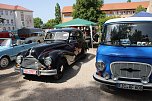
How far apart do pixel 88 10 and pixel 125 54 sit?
119 ft

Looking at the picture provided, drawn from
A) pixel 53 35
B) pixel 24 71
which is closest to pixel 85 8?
pixel 53 35

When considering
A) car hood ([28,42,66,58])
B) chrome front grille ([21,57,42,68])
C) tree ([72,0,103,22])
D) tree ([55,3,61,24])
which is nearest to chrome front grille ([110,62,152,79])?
chrome front grille ([21,57,42,68])

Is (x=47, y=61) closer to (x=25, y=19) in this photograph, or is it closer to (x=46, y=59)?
(x=46, y=59)

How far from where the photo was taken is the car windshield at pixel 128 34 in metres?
5.30

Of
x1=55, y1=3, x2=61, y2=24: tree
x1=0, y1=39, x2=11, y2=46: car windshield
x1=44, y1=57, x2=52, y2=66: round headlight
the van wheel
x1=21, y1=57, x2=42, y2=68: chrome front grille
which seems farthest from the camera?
x1=55, y1=3, x2=61, y2=24: tree

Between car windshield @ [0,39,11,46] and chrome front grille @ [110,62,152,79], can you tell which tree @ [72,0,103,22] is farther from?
chrome front grille @ [110,62,152,79]

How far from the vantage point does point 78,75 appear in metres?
7.58

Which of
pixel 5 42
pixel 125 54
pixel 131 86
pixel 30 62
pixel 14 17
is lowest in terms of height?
pixel 131 86

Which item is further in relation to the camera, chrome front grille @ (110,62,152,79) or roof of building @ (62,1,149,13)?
roof of building @ (62,1,149,13)

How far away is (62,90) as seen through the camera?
596 centimetres

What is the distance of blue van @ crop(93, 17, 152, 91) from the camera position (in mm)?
4629

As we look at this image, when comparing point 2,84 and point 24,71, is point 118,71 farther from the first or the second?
point 2,84

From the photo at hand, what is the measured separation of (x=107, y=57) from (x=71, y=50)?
3.47 m

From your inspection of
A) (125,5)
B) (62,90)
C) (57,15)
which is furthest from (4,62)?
(57,15)
